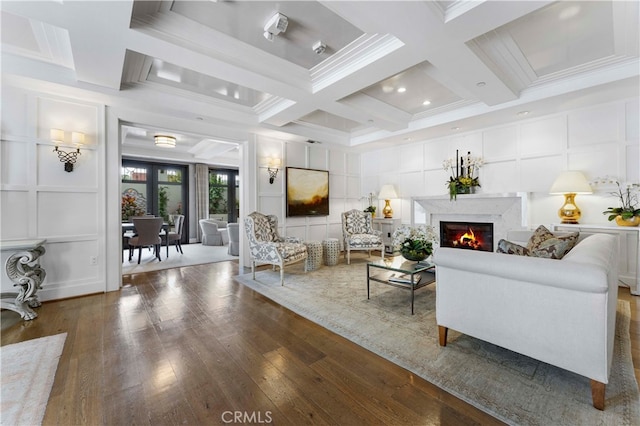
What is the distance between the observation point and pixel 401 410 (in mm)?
1554

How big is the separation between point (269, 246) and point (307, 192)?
7.46 ft

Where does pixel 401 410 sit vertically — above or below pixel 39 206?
below

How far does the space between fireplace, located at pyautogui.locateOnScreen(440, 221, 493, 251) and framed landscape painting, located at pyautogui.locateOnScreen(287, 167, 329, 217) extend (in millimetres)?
2683

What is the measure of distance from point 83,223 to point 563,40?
611 cm

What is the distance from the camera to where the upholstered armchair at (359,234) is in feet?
17.7

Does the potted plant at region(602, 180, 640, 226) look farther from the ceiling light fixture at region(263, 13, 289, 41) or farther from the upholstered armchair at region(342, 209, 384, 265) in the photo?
the ceiling light fixture at region(263, 13, 289, 41)

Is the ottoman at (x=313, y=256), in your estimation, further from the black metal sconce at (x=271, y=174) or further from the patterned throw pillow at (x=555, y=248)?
the patterned throw pillow at (x=555, y=248)

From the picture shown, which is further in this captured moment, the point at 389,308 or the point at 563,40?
the point at 389,308

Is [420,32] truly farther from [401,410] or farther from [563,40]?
[401,410]

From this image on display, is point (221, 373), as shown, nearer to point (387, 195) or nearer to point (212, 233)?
point (387, 195)

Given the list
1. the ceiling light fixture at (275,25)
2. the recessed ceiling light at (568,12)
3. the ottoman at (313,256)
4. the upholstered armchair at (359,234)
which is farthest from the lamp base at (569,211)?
the ceiling light fixture at (275,25)

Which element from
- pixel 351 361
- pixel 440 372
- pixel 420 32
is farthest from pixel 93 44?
pixel 440 372

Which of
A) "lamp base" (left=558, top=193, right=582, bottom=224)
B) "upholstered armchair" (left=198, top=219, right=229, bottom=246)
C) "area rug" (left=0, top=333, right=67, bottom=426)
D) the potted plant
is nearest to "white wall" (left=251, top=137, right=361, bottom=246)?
"upholstered armchair" (left=198, top=219, right=229, bottom=246)

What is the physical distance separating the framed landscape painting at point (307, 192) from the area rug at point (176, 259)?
1.87 meters
